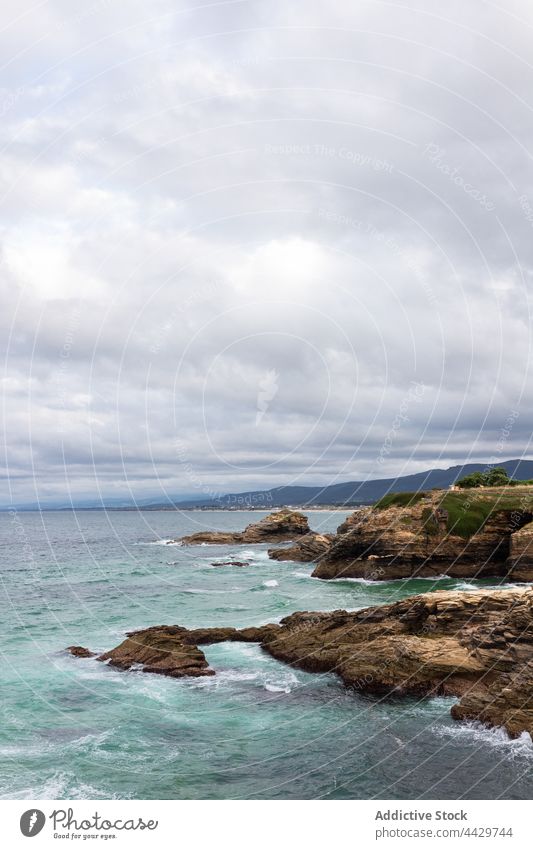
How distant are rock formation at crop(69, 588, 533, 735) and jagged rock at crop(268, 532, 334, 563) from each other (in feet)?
186

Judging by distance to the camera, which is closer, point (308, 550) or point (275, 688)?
point (275, 688)

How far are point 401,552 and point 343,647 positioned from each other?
41.7 meters

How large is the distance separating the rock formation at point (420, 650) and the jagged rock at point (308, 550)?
56.5 m

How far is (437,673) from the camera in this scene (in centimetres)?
3167

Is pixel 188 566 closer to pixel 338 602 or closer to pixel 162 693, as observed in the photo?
pixel 338 602

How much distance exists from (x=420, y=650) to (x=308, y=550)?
7094 cm

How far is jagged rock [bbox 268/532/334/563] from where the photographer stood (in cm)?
9994

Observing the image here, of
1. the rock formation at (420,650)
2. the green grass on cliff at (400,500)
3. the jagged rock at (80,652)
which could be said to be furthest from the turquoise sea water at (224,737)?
the green grass on cliff at (400,500)

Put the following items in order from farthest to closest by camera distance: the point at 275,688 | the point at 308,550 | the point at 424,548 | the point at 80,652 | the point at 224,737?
1. the point at 308,550
2. the point at 424,548
3. the point at 80,652
4. the point at 275,688
5. the point at 224,737

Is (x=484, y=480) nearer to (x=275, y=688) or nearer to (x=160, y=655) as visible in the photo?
(x=160, y=655)

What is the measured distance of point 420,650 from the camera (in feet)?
108

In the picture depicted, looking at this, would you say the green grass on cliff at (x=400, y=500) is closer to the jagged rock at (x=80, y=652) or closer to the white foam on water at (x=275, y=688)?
the jagged rock at (x=80, y=652)

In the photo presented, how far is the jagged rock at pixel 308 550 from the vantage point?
3935 inches

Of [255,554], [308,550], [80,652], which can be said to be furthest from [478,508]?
[80,652]
